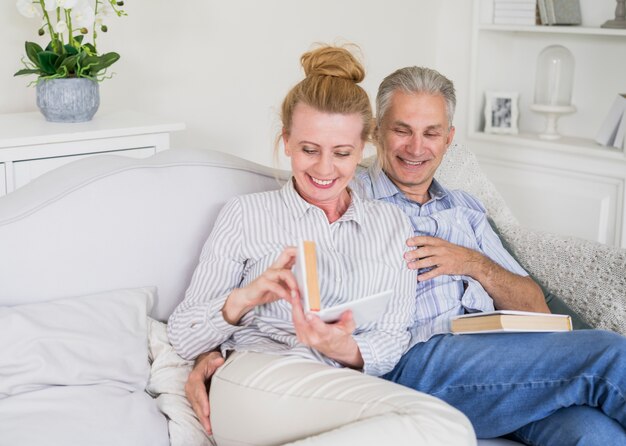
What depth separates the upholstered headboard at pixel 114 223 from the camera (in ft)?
6.00

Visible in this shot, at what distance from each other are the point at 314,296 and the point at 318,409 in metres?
0.19

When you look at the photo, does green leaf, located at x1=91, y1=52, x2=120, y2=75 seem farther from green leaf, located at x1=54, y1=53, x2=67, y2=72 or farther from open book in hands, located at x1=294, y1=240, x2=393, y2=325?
open book in hands, located at x1=294, y1=240, x2=393, y2=325

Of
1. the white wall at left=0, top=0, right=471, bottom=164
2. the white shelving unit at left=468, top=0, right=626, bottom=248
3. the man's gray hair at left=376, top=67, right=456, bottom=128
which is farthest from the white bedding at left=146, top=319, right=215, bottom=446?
the white shelving unit at left=468, top=0, right=626, bottom=248

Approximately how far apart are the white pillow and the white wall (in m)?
1.40

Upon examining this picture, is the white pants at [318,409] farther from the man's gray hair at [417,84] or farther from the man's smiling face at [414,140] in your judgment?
the man's gray hair at [417,84]

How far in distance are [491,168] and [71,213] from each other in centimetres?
258

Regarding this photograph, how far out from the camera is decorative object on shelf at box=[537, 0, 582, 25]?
3891 mm

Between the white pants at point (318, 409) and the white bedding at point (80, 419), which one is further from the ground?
the white pants at point (318, 409)

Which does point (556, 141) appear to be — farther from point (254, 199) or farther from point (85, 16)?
point (254, 199)

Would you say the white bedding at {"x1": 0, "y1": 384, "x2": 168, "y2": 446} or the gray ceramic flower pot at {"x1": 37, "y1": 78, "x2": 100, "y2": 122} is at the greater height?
the gray ceramic flower pot at {"x1": 37, "y1": 78, "x2": 100, "y2": 122}

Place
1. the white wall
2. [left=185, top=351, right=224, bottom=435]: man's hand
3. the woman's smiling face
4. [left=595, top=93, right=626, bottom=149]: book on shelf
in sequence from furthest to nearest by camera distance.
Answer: [left=595, top=93, right=626, bottom=149]: book on shelf, the white wall, the woman's smiling face, [left=185, top=351, right=224, bottom=435]: man's hand

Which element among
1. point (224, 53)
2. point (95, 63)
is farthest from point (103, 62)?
point (224, 53)

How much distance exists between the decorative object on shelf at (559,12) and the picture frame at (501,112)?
0.35 meters

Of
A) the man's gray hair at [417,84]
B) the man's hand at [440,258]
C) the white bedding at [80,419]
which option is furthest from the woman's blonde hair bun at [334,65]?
the white bedding at [80,419]
